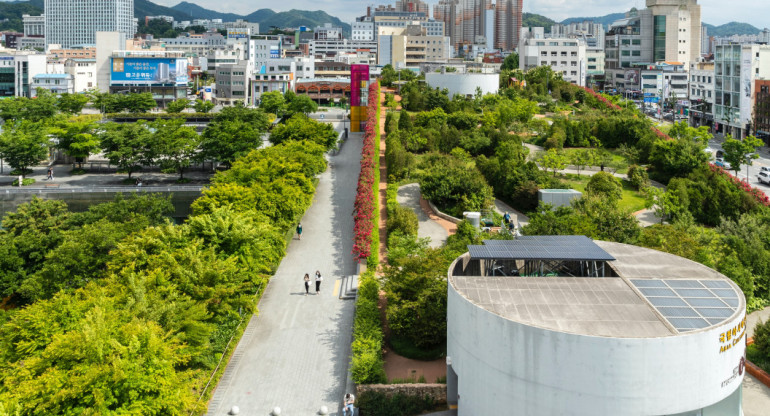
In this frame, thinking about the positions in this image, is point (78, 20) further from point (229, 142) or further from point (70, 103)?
point (229, 142)

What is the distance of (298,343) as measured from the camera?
21.0 meters

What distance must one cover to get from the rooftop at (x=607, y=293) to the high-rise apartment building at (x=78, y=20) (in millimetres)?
198584

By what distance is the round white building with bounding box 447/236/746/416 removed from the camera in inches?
525

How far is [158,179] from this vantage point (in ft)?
165

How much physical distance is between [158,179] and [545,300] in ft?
134

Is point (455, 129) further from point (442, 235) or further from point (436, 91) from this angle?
point (442, 235)

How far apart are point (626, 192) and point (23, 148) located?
43.1m

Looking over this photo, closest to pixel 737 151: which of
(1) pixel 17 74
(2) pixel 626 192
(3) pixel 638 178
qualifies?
(3) pixel 638 178

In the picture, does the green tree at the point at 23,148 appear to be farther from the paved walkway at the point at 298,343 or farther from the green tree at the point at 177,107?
the paved walkway at the point at 298,343

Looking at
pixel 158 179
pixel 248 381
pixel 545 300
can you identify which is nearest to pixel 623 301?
pixel 545 300

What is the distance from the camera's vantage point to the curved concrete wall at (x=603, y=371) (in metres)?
13.3

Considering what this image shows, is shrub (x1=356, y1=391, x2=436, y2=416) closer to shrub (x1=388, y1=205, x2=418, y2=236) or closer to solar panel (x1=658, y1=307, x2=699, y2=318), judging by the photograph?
solar panel (x1=658, y1=307, x2=699, y2=318)

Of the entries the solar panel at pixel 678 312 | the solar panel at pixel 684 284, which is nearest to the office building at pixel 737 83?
the solar panel at pixel 684 284

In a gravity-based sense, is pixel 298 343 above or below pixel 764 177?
below
